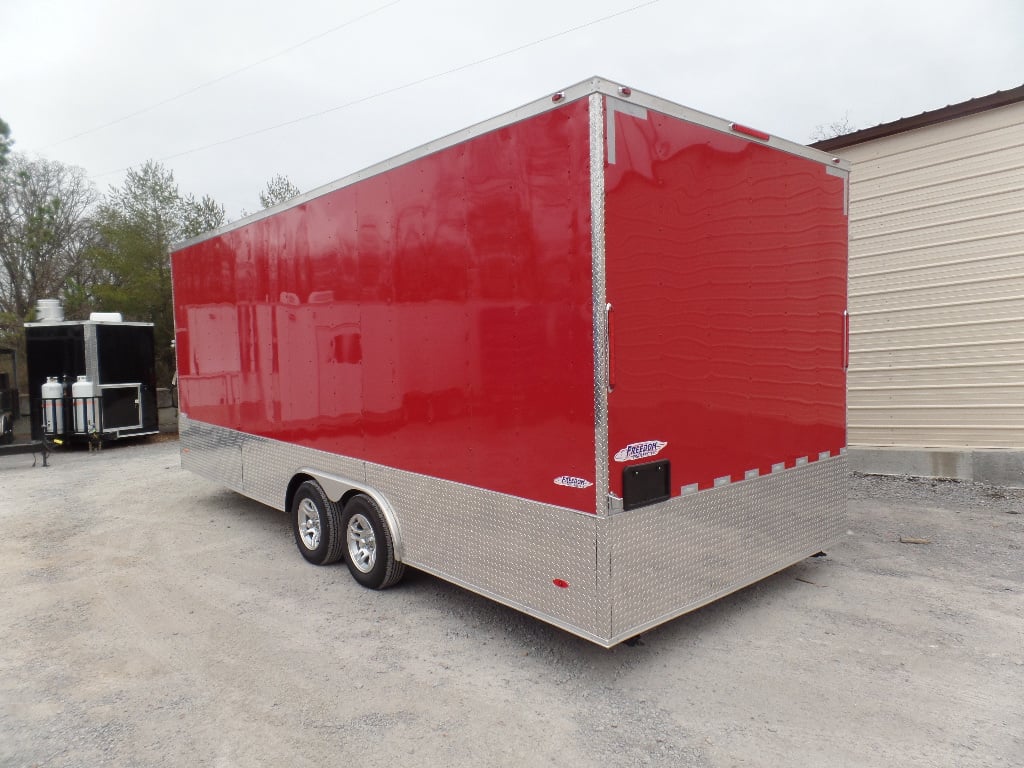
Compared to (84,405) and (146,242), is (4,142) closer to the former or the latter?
(146,242)

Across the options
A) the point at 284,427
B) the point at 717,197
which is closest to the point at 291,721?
the point at 284,427

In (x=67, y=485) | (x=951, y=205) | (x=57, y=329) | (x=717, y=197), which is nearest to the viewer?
(x=717, y=197)

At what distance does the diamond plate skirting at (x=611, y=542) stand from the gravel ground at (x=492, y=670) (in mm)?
344

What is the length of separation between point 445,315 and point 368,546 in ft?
6.16

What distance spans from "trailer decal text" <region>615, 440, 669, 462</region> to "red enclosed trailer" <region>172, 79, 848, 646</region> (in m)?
0.01

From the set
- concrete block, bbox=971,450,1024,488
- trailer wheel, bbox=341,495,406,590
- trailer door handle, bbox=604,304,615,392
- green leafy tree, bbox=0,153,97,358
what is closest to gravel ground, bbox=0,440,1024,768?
trailer wheel, bbox=341,495,406,590

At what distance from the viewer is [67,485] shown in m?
8.98

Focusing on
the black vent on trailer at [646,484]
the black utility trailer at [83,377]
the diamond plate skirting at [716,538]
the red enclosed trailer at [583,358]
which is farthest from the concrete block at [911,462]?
the black utility trailer at [83,377]

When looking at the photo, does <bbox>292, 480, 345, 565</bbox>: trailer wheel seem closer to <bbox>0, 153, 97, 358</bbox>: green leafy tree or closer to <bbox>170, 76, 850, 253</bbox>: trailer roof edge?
<bbox>170, 76, 850, 253</bbox>: trailer roof edge

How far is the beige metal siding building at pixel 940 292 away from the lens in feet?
22.4

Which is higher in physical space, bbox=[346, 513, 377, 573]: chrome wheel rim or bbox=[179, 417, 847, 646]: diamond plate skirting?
bbox=[179, 417, 847, 646]: diamond plate skirting

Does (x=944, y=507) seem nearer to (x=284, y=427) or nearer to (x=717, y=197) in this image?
(x=717, y=197)

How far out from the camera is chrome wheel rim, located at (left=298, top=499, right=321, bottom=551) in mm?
5176

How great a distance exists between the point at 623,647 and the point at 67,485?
8.60 metres
